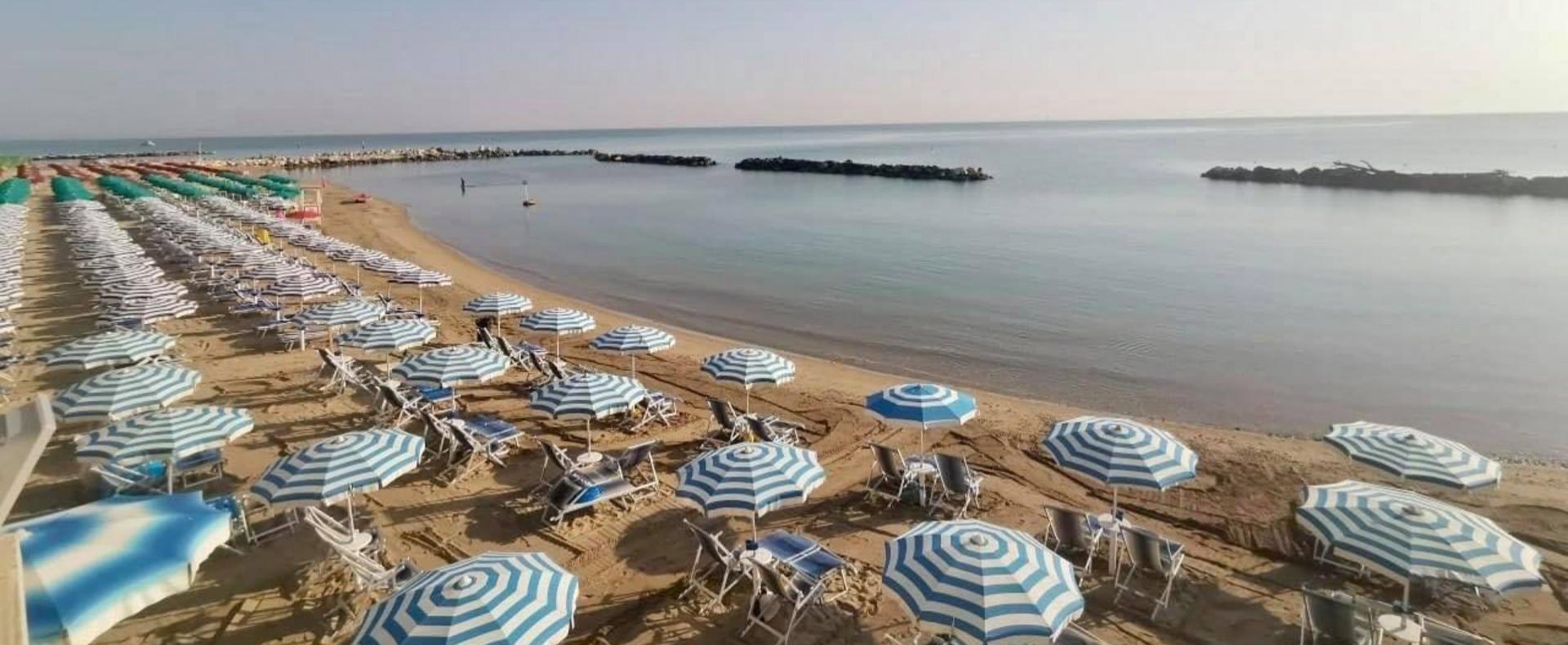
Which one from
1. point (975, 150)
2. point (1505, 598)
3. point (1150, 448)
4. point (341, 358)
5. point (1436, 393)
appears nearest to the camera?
point (1505, 598)

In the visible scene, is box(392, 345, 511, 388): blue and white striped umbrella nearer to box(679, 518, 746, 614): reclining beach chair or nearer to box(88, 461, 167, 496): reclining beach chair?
box(88, 461, 167, 496): reclining beach chair

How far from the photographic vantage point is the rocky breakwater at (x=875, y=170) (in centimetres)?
6241

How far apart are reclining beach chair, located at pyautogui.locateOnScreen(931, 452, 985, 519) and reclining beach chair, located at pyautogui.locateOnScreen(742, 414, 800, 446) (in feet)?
5.97

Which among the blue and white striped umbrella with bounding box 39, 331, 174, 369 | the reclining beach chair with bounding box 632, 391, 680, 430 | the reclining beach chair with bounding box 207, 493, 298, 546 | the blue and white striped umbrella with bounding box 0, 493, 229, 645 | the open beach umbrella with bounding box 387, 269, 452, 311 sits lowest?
the reclining beach chair with bounding box 207, 493, 298, 546

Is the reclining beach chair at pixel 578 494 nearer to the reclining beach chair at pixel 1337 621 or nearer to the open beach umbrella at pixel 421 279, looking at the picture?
the reclining beach chair at pixel 1337 621

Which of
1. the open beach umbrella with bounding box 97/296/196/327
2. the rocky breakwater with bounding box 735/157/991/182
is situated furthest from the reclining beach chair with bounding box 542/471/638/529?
the rocky breakwater with bounding box 735/157/991/182

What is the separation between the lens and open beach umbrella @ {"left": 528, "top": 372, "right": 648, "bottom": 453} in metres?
8.85

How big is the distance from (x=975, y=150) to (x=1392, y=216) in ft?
261

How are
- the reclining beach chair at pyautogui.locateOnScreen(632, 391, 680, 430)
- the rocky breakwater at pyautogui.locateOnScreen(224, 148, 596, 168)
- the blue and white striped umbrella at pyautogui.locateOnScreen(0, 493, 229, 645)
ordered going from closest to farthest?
the blue and white striped umbrella at pyautogui.locateOnScreen(0, 493, 229, 645) < the reclining beach chair at pyautogui.locateOnScreen(632, 391, 680, 430) < the rocky breakwater at pyautogui.locateOnScreen(224, 148, 596, 168)

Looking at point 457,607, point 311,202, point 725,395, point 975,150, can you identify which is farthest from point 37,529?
point 975,150

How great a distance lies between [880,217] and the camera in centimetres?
3934

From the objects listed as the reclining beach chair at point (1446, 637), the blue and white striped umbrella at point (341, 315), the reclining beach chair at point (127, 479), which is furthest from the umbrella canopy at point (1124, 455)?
the blue and white striped umbrella at point (341, 315)

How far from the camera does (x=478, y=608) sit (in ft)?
15.4

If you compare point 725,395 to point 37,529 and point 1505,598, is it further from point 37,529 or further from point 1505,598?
point 1505,598
